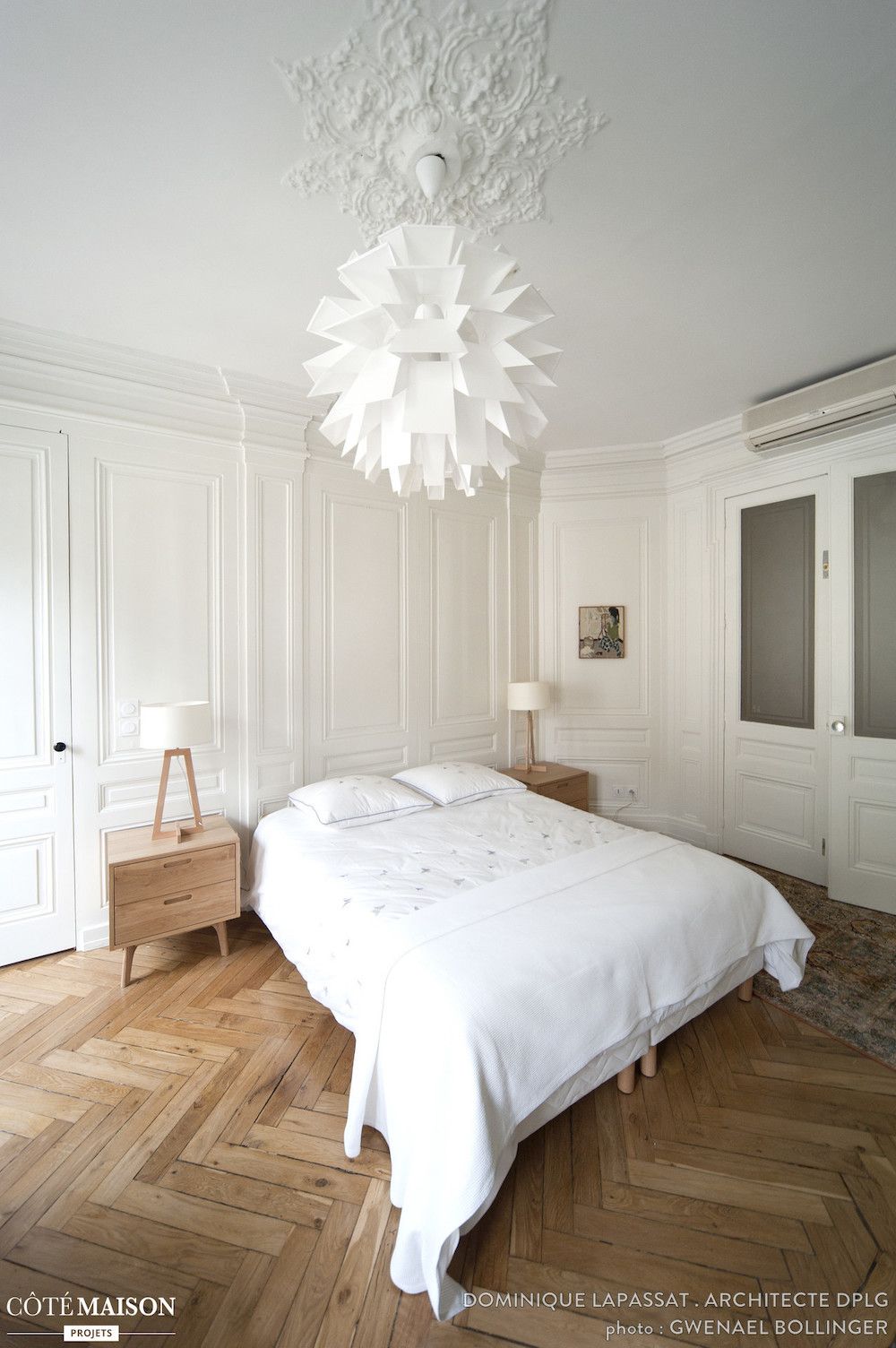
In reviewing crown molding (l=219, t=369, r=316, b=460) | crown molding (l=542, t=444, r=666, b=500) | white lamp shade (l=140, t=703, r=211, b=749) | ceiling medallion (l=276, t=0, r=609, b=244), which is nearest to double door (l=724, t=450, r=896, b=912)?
crown molding (l=542, t=444, r=666, b=500)

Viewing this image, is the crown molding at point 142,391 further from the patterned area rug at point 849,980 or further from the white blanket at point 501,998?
the patterned area rug at point 849,980

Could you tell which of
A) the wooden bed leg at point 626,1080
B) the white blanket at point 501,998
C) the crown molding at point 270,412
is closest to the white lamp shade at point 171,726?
the white blanket at point 501,998

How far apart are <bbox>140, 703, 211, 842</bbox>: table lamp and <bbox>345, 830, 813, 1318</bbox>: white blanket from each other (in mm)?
1366

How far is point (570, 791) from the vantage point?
3881 mm

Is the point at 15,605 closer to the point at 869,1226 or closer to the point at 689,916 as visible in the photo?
the point at 689,916

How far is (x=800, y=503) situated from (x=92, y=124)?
142 inches

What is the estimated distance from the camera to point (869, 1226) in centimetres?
142

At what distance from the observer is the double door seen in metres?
3.03

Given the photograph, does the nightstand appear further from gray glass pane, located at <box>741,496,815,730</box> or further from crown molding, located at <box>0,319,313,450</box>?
crown molding, located at <box>0,319,313,450</box>

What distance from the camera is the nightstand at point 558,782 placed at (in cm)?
371

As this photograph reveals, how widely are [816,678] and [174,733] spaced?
11.5 ft

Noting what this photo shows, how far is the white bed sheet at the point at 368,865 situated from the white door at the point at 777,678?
4.97 ft

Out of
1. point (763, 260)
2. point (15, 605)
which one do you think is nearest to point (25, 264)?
point (15, 605)

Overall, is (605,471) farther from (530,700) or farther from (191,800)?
(191,800)
